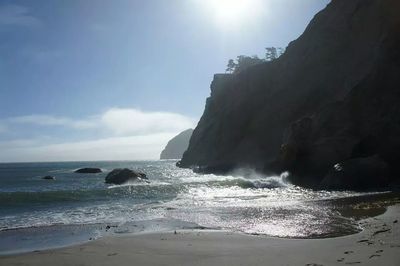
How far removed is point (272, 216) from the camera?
17.7 metres

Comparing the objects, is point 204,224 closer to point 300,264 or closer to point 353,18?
point 300,264

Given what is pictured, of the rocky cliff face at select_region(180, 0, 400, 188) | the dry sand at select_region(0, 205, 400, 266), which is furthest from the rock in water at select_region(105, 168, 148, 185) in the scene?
the dry sand at select_region(0, 205, 400, 266)

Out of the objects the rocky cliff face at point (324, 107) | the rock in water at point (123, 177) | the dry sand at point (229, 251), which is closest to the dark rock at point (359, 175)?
the rocky cliff face at point (324, 107)

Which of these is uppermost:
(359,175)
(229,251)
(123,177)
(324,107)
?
(324,107)

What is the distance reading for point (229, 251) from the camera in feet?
35.3

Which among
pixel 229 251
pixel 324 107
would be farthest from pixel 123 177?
pixel 229 251

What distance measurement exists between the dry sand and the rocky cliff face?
19855 millimetres

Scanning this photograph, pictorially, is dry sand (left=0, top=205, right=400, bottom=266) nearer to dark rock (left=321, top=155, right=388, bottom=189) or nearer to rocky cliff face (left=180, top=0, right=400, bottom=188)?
dark rock (left=321, top=155, right=388, bottom=189)

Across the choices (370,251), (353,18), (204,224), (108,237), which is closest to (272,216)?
(204,224)

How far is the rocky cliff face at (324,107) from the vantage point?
35.4m

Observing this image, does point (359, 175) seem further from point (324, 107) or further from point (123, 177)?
point (123, 177)

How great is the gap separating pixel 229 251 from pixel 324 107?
33760 millimetres

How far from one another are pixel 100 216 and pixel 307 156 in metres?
24.2

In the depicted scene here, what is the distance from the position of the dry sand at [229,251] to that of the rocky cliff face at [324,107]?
19.9 meters
